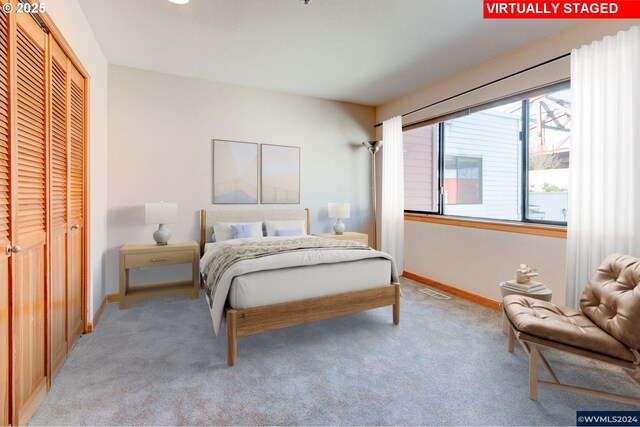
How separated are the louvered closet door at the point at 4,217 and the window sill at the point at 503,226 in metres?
3.90

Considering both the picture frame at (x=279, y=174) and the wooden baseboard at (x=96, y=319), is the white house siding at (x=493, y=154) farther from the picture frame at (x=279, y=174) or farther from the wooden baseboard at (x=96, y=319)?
the wooden baseboard at (x=96, y=319)

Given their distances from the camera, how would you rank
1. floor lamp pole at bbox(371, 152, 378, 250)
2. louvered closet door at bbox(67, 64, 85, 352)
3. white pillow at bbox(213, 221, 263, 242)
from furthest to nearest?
1. floor lamp pole at bbox(371, 152, 378, 250)
2. white pillow at bbox(213, 221, 263, 242)
3. louvered closet door at bbox(67, 64, 85, 352)

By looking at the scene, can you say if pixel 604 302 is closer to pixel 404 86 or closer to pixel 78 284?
pixel 404 86

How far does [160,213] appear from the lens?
11.7 ft

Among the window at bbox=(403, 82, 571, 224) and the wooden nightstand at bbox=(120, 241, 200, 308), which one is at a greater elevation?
the window at bbox=(403, 82, 571, 224)

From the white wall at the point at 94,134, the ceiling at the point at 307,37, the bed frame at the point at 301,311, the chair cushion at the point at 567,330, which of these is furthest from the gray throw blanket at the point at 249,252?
the ceiling at the point at 307,37

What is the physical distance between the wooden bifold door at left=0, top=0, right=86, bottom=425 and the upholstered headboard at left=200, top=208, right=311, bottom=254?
1.58 m

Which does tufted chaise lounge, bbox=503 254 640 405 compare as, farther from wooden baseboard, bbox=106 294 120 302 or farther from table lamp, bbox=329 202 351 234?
wooden baseboard, bbox=106 294 120 302

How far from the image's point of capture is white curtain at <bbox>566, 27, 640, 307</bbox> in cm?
235

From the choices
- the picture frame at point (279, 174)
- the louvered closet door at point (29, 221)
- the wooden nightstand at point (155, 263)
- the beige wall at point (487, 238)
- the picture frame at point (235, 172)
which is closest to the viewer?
the louvered closet door at point (29, 221)

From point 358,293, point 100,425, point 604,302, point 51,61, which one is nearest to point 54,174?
point 51,61

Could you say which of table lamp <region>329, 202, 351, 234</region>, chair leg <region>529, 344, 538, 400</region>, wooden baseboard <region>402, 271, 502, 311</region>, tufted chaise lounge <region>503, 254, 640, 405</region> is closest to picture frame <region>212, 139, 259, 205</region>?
table lamp <region>329, 202, 351, 234</region>

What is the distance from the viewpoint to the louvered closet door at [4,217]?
1.42m

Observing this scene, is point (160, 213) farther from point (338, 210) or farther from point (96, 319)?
point (338, 210)
